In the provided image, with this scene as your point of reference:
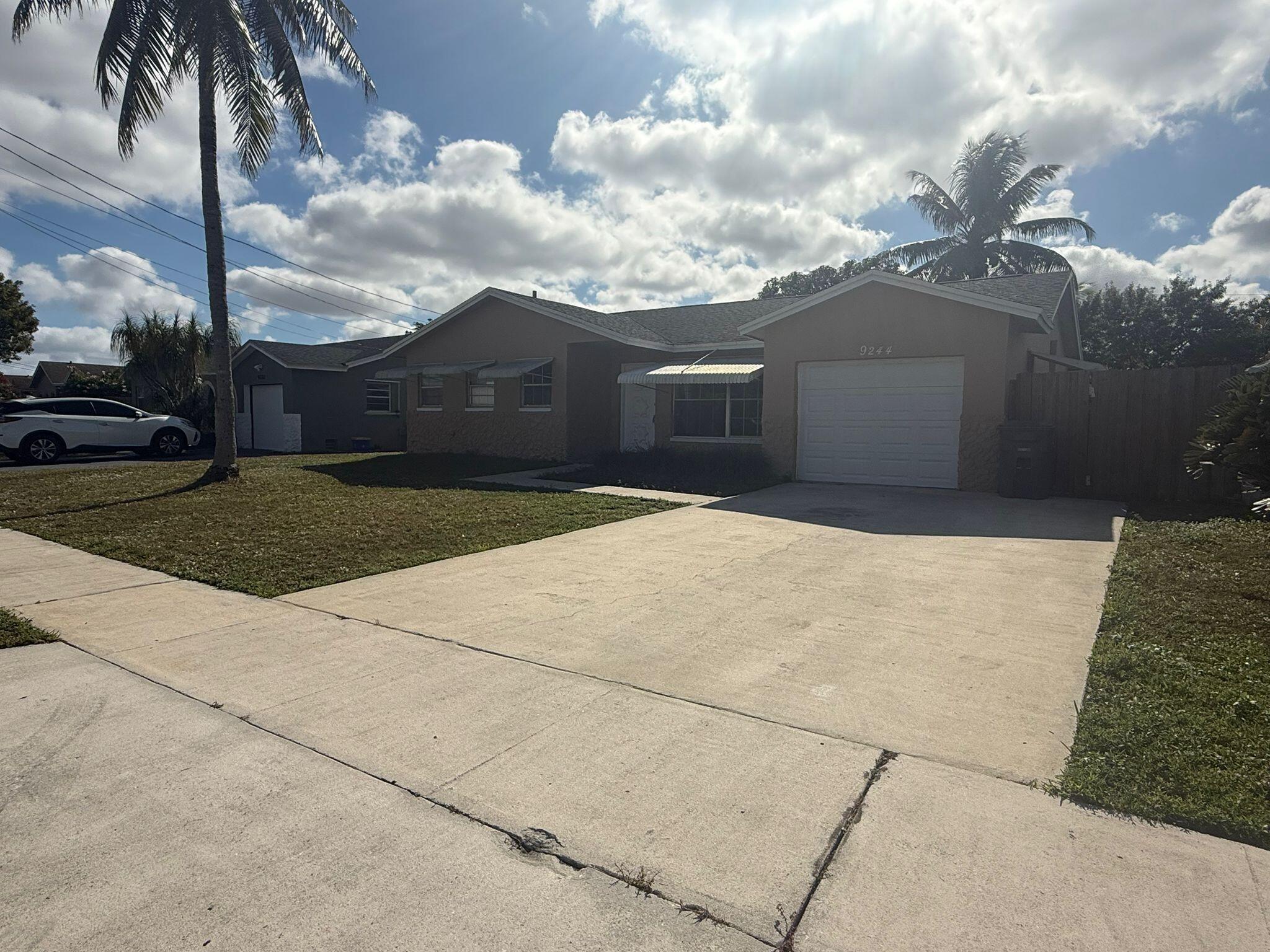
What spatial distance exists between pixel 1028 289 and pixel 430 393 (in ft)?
49.6

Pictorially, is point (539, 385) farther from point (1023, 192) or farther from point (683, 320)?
point (1023, 192)

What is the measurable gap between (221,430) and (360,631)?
33.2ft

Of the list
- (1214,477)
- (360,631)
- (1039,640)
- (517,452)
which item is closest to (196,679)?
(360,631)

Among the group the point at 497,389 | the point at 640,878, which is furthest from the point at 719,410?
the point at 640,878

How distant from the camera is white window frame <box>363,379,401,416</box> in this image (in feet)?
88.1

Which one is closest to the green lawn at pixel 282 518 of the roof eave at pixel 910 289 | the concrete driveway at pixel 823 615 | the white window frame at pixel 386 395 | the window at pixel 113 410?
the concrete driveway at pixel 823 615

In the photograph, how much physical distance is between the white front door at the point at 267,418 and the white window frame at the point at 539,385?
1099 cm

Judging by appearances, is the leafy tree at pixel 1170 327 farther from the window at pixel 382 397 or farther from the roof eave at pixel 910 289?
the window at pixel 382 397

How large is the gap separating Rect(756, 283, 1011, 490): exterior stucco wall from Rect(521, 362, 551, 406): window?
606cm

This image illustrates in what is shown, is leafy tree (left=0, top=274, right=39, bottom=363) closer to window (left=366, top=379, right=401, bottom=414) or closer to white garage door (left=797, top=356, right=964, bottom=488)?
window (left=366, top=379, right=401, bottom=414)

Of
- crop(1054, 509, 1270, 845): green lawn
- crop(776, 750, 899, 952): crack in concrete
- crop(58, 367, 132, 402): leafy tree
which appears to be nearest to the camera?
crop(776, 750, 899, 952): crack in concrete

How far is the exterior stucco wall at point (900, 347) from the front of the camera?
39.2 ft

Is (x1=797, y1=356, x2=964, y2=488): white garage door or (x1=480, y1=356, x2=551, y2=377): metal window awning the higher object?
(x1=480, y1=356, x2=551, y2=377): metal window awning

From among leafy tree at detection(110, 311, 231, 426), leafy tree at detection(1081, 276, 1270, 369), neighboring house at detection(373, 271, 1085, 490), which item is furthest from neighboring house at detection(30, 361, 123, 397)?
leafy tree at detection(1081, 276, 1270, 369)
